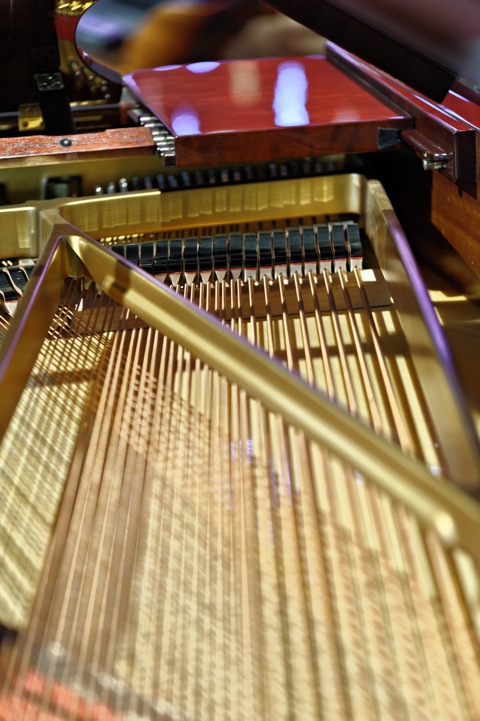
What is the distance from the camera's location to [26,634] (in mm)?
904

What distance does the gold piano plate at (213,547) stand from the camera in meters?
0.87

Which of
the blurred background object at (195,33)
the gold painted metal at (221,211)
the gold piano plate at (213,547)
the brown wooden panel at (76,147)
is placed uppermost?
the blurred background object at (195,33)

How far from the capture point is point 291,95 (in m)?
1.95

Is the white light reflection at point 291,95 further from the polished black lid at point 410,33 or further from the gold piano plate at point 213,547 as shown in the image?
the gold piano plate at point 213,547

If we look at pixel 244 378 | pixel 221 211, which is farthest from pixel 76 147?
pixel 244 378

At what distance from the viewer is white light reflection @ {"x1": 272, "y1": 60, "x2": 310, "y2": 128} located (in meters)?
1.77

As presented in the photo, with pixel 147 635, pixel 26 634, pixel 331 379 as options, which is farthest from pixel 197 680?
pixel 331 379

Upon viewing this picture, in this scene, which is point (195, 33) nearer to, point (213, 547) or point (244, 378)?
point (244, 378)

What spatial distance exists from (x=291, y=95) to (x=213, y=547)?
1241 mm

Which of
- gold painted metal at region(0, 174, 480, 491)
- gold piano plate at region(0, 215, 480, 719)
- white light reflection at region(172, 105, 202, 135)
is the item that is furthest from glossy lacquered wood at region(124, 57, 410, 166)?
gold piano plate at region(0, 215, 480, 719)

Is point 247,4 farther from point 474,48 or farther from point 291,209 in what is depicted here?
point 474,48

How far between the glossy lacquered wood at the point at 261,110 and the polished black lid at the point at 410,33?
0.33ft

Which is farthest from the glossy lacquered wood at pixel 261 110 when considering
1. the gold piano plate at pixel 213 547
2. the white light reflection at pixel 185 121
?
the gold piano plate at pixel 213 547

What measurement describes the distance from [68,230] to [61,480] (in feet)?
1.68
